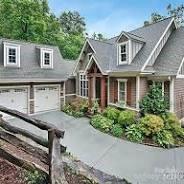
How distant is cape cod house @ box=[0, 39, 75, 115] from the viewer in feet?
47.0

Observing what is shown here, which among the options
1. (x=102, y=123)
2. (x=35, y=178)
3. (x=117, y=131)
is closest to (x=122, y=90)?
(x=102, y=123)

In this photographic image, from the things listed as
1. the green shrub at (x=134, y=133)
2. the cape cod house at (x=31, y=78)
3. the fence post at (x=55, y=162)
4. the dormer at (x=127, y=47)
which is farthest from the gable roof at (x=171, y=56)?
the fence post at (x=55, y=162)

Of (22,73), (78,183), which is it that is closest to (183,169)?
(78,183)

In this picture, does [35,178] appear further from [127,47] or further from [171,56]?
[171,56]

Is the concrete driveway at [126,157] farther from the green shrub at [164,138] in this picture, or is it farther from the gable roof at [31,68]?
the gable roof at [31,68]

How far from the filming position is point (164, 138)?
32.9 ft

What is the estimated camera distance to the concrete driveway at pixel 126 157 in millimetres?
6668

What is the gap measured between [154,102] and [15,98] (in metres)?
9.26

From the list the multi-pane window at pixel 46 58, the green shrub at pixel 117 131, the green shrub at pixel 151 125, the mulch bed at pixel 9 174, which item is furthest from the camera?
the multi-pane window at pixel 46 58

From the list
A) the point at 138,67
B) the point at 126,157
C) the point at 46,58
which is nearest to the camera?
the point at 126,157

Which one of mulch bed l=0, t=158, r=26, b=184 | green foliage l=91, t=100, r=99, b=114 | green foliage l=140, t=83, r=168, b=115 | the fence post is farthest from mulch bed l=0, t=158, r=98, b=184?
green foliage l=91, t=100, r=99, b=114

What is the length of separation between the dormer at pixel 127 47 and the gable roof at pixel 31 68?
5156mm

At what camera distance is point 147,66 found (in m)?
12.9

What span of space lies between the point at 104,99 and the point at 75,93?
13.7 ft
